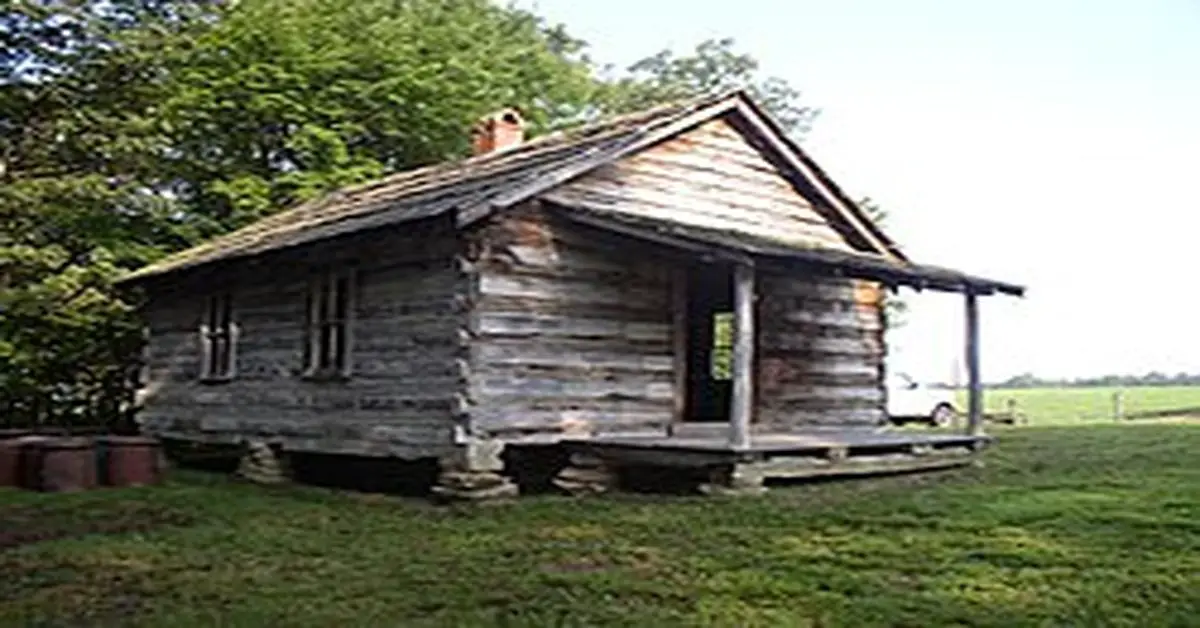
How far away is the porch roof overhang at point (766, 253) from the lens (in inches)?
487

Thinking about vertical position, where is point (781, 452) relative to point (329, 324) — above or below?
below

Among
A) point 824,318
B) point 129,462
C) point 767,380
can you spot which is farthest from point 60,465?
point 824,318

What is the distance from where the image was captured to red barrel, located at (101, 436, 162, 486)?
14.6 m

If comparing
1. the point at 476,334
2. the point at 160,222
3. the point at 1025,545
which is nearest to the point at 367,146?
the point at 160,222

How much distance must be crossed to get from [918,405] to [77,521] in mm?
27996

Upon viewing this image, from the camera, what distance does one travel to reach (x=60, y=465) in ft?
46.0

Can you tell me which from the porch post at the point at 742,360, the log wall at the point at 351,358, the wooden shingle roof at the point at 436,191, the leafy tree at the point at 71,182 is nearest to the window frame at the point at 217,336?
the log wall at the point at 351,358

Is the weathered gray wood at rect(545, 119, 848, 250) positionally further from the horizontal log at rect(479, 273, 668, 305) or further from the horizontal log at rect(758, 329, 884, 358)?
the horizontal log at rect(758, 329, 884, 358)

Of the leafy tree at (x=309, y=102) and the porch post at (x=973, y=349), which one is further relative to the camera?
the leafy tree at (x=309, y=102)

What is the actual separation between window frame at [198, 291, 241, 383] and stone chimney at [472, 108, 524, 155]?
16.4 feet

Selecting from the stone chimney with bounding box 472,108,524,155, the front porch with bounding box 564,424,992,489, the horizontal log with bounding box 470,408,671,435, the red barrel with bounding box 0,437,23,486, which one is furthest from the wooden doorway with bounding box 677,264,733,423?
the red barrel with bounding box 0,437,23,486

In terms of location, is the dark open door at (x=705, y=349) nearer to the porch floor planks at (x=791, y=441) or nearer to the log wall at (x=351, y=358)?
the porch floor planks at (x=791, y=441)

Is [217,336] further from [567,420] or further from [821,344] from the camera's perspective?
[821,344]

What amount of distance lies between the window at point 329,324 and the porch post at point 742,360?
5.37 meters
